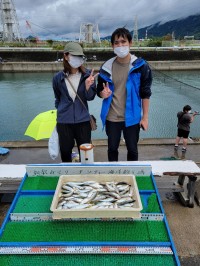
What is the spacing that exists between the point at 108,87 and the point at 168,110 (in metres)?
9.51

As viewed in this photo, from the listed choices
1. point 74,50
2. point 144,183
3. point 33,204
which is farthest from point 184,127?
point 33,204

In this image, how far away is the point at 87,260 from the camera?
161cm

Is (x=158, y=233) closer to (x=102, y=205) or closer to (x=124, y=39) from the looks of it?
→ (x=102, y=205)

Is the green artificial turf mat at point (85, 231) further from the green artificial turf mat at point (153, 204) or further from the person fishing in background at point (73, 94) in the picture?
the person fishing in background at point (73, 94)

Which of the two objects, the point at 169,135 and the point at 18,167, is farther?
the point at 169,135

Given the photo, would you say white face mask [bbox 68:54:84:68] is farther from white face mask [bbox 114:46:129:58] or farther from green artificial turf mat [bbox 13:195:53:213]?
green artificial turf mat [bbox 13:195:53:213]

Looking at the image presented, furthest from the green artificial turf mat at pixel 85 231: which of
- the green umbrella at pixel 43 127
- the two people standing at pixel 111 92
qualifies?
the green umbrella at pixel 43 127

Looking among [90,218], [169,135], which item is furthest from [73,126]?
[169,135]

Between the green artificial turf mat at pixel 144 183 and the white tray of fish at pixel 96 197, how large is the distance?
5.8 inches

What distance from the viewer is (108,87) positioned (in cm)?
289

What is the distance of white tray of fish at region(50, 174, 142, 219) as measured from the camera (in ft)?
6.10

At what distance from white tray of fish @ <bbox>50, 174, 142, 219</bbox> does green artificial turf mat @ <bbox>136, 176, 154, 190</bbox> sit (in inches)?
5.8

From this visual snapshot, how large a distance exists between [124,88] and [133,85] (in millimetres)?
126

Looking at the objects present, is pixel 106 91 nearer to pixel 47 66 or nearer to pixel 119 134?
pixel 119 134
